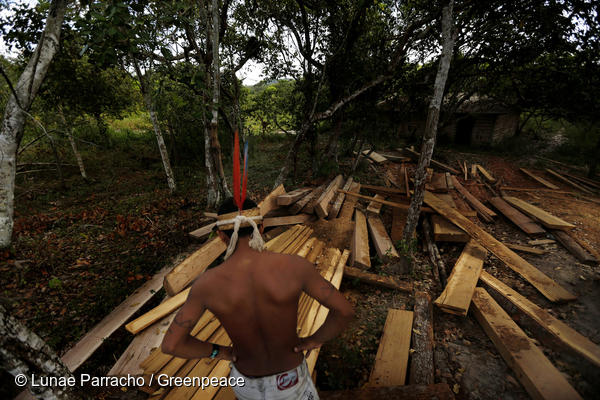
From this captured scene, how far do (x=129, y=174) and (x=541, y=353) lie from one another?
13316mm

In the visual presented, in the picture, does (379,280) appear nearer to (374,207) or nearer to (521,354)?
(521,354)

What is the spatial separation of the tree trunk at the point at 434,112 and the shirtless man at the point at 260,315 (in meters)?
3.57

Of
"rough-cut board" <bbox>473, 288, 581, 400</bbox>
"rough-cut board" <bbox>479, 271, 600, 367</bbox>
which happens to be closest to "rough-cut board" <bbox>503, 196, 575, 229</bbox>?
"rough-cut board" <bbox>479, 271, 600, 367</bbox>

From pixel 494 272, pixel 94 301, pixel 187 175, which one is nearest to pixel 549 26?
pixel 494 272

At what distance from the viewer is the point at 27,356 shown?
1490 millimetres

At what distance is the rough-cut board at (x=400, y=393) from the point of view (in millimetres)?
1993

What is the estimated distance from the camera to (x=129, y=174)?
34.8ft

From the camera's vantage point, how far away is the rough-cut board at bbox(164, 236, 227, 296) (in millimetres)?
3123

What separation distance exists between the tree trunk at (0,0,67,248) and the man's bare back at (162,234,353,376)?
5782mm

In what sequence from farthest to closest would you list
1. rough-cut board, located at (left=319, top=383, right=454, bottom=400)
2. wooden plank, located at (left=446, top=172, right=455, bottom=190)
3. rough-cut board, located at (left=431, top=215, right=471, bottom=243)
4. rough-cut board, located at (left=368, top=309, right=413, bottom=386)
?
1. wooden plank, located at (left=446, top=172, right=455, bottom=190)
2. rough-cut board, located at (left=431, top=215, right=471, bottom=243)
3. rough-cut board, located at (left=368, top=309, right=413, bottom=386)
4. rough-cut board, located at (left=319, top=383, right=454, bottom=400)

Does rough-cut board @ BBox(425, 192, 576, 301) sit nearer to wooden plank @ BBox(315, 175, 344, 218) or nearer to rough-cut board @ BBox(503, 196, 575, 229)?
rough-cut board @ BBox(503, 196, 575, 229)

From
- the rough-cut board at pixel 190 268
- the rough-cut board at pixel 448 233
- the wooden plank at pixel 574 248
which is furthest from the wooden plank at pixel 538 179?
the rough-cut board at pixel 190 268

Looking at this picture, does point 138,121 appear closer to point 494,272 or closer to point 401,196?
point 401,196

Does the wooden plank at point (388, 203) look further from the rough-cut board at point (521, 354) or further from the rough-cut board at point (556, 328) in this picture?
the rough-cut board at point (521, 354)
